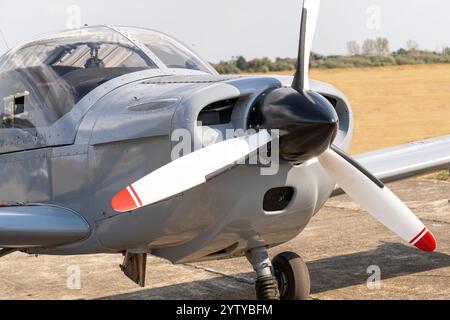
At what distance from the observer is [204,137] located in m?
5.62

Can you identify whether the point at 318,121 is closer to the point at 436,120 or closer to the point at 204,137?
the point at 204,137

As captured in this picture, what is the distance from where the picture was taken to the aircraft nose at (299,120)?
5352mm

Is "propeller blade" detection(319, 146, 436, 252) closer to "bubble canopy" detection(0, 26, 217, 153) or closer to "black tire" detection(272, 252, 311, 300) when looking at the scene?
"black tire" detection(272, 252, 311, 300)

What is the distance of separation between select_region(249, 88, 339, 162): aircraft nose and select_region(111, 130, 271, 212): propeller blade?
0.38 feet

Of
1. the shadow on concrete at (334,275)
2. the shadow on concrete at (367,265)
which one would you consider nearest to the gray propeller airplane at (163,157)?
the shadow on concrete at (334,275)

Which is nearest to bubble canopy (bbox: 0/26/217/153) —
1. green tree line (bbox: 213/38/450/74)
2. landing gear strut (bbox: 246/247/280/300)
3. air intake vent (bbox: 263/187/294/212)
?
air intake vent (bbox: 263/187/294/212)

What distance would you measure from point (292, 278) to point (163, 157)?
2065 millimetres

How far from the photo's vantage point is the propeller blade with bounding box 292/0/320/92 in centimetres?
564

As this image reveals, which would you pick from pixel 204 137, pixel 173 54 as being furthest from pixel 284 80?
pixel 173 54

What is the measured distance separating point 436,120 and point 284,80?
24221 millimetres

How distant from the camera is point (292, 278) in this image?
728cm

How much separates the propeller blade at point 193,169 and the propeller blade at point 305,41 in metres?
0.45
